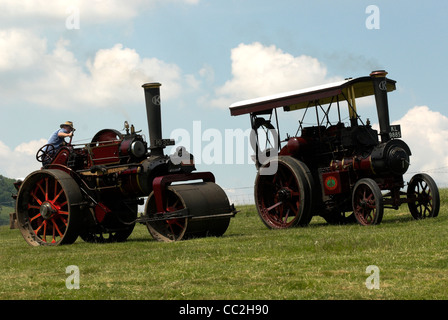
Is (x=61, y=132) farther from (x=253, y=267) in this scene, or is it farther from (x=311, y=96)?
(x=253, y=267)

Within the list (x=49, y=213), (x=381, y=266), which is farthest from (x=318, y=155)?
(x=381, y=266)

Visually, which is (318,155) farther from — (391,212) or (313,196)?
(391,212)

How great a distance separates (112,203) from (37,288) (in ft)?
21.2

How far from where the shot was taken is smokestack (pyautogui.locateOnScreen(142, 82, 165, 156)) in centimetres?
1410

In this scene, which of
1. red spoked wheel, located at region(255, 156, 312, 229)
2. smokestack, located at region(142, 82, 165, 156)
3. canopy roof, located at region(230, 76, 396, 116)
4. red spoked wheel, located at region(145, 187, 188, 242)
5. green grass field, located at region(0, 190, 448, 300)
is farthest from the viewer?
red spoked wheel, located at region(255, 156, 312, 229)

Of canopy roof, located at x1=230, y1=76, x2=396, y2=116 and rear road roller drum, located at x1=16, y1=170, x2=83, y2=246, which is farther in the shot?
canopy roof, located at x1=230, y1=76, x2=396, y2=116

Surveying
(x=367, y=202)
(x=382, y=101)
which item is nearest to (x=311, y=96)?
(x=382, y=101)

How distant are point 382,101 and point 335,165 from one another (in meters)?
1.59

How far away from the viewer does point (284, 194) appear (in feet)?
51.5

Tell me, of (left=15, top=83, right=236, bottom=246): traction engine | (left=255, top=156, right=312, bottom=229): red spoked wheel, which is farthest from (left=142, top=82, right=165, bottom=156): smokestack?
(left=255, top=156, right=312, bottom=229): red spoked wheel

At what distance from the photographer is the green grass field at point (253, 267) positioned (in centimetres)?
769

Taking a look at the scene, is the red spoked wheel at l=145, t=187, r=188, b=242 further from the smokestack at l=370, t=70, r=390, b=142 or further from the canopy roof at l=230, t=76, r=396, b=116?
the smokestack at l=370, t=70, r=390, b=142

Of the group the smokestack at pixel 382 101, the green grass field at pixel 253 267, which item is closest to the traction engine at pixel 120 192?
the green grass field at pixel 253 267

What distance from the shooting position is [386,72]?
15.4 meters
